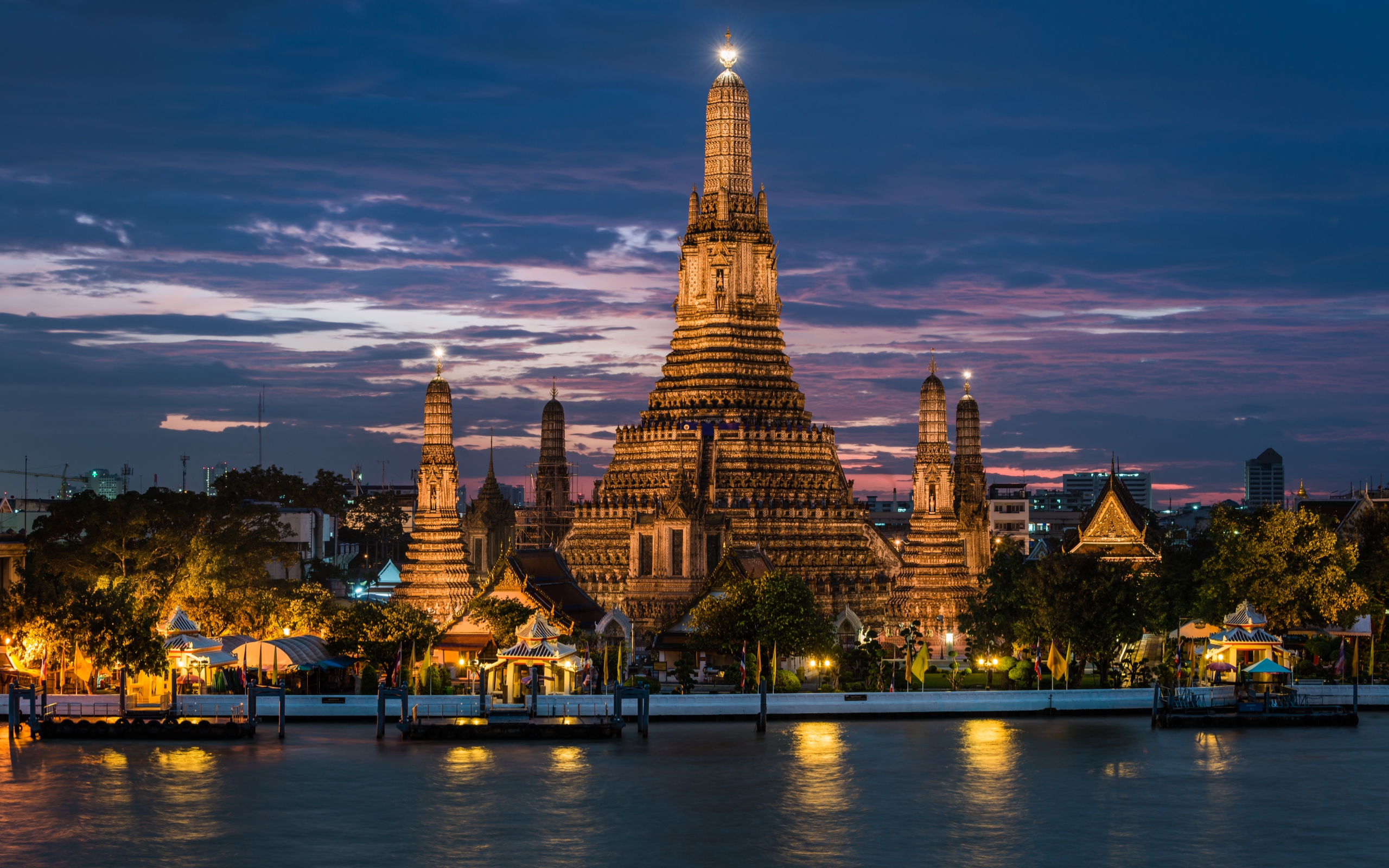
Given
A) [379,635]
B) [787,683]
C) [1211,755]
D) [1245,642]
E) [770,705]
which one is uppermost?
[379,635]

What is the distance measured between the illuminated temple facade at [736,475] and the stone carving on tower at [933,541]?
3.2 inches

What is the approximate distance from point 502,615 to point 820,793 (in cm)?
2477

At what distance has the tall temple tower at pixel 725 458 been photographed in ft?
291

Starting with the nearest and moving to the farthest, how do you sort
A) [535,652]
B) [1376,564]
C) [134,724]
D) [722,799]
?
[722,799] < [134,724] < [535,652] < [1376,564]

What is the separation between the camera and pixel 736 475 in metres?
93.7

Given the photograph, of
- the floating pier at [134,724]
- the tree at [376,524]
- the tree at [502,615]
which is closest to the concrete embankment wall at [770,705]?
the floating pier at [134,724]

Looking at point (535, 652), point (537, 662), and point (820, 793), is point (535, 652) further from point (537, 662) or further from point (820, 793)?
point (820, 793)

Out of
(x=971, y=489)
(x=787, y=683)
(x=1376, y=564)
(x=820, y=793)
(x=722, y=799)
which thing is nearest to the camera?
(x=722, y=799)

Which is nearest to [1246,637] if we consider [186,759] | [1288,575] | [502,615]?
[1288,575]

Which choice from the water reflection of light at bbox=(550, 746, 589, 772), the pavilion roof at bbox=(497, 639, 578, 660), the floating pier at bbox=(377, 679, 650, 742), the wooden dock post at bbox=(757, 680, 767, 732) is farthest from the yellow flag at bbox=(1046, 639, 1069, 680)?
the water reflection of light at bbox=(550, 746, 589, 772)

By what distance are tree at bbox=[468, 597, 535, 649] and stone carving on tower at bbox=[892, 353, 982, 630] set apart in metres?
24.1

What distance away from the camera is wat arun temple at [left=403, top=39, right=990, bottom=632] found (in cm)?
8781

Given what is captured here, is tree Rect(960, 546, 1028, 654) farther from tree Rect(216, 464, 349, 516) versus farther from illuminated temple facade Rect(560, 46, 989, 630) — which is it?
tree Rect(216, 464, 349, 516)

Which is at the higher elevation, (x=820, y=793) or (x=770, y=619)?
(x=770, y=619)
